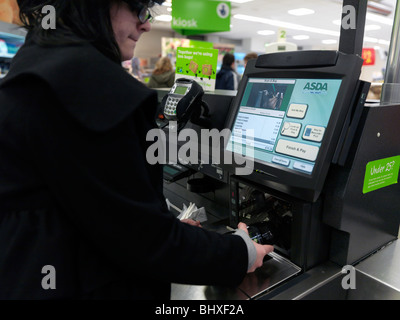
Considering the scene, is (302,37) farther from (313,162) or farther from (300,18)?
(313,162)

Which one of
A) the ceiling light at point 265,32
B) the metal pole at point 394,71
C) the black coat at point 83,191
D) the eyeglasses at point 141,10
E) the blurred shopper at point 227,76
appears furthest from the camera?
the ceiling light at point 265,32

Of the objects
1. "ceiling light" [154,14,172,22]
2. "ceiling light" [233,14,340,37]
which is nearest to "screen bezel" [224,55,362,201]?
"ceiling light" [233,14,340,37]

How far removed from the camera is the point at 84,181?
18.8 inches

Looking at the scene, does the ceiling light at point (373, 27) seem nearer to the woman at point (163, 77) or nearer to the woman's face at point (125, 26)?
the woman at point (163, 77)

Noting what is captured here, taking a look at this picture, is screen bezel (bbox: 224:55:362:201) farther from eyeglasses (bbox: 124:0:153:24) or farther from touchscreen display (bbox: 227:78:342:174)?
eyeglasses (bbox: 124:0:153:24)

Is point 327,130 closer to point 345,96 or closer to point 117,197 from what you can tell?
point 345,96

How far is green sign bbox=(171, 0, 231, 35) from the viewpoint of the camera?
16.8 feet

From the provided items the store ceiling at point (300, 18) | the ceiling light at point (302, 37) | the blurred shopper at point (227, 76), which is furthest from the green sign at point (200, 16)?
the ceiling light at point (302, 37)

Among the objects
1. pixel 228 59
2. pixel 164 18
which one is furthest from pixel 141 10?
pixel 164 18

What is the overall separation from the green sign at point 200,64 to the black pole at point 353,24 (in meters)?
0.60

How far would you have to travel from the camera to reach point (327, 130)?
662 mm

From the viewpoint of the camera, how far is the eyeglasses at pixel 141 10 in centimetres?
Answer: 59

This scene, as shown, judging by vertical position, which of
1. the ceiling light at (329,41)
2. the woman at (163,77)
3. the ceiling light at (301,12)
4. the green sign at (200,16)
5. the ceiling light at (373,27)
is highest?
the ceiling light at (301,12)
